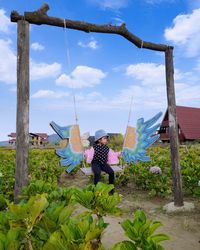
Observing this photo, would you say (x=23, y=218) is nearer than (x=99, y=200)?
Yes

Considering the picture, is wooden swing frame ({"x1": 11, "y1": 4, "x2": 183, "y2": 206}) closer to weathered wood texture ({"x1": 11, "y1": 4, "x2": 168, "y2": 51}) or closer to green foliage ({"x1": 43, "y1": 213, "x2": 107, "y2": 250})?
weathered wood texture ({"x1": 11, "y1": 4, "x2": 168, "y2": 51})

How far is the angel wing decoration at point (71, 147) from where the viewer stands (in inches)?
219

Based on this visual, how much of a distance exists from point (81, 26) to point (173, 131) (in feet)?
7.71

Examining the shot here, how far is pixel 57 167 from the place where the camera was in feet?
29.7

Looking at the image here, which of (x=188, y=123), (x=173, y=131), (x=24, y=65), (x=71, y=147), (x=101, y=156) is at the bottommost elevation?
(x=101, y=156)

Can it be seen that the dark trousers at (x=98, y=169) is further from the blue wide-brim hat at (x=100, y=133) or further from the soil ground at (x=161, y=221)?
the soil ground at (x=161, y=221)

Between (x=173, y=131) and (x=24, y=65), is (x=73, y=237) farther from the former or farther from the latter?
(x=173, y=131)

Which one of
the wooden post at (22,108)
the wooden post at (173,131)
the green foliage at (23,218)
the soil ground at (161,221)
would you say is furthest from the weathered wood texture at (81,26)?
the green foliage at (23,218)

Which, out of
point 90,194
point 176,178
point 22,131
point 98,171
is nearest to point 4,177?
point 98,171

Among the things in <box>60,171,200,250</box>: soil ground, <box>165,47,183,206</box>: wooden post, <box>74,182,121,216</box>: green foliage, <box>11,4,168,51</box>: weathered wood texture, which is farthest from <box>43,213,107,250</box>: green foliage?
<box>165,47,183,206</box>: wooden post

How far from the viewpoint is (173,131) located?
19.5 feet

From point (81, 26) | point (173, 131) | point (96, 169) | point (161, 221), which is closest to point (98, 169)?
point (96, 169)

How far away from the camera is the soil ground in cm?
423

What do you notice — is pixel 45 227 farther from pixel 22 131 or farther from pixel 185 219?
pixel 185 219
